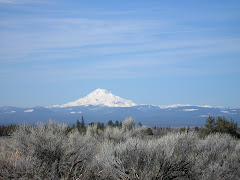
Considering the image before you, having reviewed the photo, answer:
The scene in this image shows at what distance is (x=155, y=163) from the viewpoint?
12484 mm

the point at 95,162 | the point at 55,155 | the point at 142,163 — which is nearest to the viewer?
the point at 142,163

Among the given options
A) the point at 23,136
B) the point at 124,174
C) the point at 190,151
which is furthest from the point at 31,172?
the point at 190,151

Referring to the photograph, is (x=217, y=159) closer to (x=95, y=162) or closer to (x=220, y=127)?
(x=95, y=162)

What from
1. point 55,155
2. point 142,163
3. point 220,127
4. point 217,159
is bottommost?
point 217,159

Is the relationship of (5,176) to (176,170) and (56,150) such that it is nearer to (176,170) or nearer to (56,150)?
(56,150)

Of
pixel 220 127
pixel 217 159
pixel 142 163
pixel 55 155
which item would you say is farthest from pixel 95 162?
pixel 220 127

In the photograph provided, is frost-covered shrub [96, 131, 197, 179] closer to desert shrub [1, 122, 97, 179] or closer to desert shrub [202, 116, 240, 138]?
desert shrub [1, 122, 97, 179]

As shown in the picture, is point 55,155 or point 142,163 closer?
point 142,163

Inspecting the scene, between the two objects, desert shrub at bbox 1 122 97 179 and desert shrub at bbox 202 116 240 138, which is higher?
desert shrub at bbox 1 122 97 179

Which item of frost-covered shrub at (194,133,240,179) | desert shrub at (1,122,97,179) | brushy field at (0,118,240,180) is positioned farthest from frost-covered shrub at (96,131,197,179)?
frost-covered shrub at (194,133,240,179)

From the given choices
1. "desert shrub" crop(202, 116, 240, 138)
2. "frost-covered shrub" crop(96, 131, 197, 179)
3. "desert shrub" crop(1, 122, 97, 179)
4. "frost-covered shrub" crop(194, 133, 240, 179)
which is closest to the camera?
"desert shrub" crop(1, 122, 97, 179)

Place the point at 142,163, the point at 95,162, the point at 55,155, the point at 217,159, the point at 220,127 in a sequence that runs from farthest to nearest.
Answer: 1. the point at 220,127
2. the point at 217,159
3. the point at 55,155
4. the point at 95,162
5. the point at 142,163

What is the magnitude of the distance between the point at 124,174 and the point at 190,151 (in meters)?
8.97

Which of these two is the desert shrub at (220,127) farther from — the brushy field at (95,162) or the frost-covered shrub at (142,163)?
the frost-covered shrub at (142,163)
